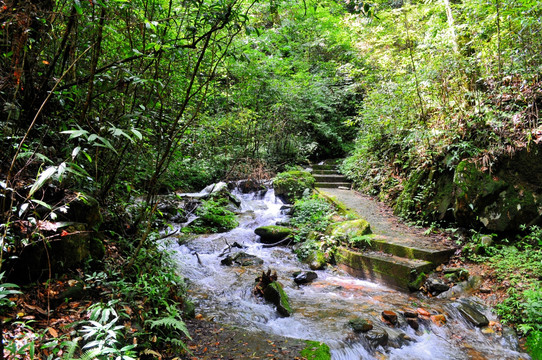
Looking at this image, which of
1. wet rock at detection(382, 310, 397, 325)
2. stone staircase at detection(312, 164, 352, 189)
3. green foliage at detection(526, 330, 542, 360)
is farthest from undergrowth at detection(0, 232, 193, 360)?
stone staircase at detection(312, 164, 352, 189)

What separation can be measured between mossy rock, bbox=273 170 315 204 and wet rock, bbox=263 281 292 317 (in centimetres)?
637

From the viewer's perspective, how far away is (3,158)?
2514mm

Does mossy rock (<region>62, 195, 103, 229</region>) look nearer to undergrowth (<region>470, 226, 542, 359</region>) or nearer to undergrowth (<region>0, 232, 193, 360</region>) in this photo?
undergrowth (<region>0, 232, 193, 360</region>)

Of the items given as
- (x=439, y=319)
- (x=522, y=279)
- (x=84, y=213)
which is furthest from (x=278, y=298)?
(x=522, y=279)

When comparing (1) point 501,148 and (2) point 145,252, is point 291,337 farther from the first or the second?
(1) point 501,148

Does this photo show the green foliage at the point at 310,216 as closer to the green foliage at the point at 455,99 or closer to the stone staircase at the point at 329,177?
the green foliage at the point at 455,99

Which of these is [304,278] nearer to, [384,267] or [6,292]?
[384,267]

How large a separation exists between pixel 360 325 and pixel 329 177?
9.47 meters

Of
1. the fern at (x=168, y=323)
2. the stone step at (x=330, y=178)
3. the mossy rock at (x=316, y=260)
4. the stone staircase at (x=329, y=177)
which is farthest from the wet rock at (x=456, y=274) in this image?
the stone step at (x=330, y=178)

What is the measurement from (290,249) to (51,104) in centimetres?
608

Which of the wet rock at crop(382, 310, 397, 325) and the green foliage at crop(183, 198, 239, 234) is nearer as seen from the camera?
the wet rock at crop(382, 310, 397, 325)

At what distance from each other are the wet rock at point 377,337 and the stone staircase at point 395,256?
1.64 m

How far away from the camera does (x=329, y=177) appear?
42.7 ft

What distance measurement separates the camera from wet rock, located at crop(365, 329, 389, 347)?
3.71m
